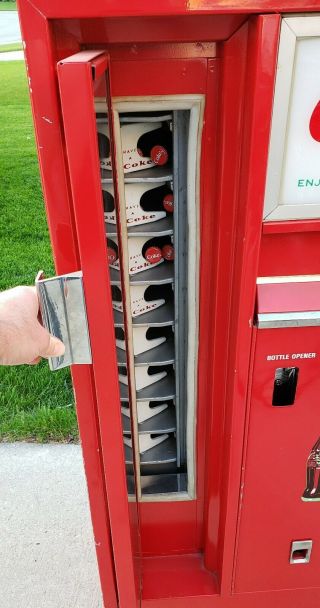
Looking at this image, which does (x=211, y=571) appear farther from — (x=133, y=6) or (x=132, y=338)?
(x=133, y=6)

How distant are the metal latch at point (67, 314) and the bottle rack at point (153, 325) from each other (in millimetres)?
359

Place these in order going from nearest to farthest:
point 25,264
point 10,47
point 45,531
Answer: point 45,531
point 25,264
point 10,47

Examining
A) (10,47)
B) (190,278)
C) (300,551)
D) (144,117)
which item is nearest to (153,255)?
(190,278)

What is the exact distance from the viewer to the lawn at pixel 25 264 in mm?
2855

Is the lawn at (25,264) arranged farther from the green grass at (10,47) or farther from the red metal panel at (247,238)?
the green grass at (10,47)

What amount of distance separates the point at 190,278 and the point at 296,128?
497mm

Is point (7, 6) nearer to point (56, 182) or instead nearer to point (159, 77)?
point (159, 77)

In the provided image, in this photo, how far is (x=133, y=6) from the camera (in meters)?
0.99

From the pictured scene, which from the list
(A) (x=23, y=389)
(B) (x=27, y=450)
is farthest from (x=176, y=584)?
(A) (x=23, y=389)

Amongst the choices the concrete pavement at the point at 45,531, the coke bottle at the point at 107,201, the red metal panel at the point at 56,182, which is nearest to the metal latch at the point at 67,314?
the red metal panel at the point at 56,182

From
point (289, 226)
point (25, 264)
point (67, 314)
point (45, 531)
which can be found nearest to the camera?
point (67, 314)

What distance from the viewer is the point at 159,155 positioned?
4.64 feet

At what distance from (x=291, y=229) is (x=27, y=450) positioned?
6.73 ft

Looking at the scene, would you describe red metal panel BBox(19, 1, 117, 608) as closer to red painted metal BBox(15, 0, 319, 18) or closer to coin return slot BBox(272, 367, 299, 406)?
red painted metal BBox(15, 0, 319, 18)
